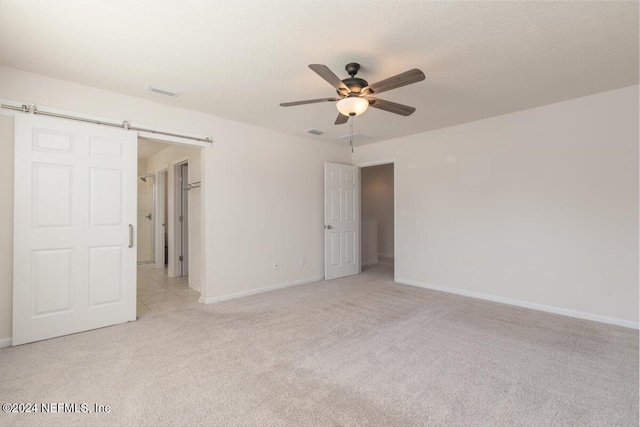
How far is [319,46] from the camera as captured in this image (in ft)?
7.86

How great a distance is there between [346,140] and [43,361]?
4792 millimetres

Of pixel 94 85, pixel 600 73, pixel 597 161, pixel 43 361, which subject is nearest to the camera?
pixel 43 361

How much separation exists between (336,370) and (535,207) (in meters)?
3.25

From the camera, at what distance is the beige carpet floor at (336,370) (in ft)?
5.98

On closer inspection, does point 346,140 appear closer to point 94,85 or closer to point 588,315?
point 94,85

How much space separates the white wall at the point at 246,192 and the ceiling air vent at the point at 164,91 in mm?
366

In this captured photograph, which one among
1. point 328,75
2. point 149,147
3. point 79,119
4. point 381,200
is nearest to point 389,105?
point 328,75

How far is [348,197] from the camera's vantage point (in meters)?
5.81

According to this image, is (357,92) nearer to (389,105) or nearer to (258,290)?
(389,105)

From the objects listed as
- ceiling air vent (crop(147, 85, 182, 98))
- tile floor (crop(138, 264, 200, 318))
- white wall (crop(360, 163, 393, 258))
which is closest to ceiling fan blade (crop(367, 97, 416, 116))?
ceiling air vent (crop(147, 85, 182, 98))

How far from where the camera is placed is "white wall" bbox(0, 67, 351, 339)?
11.3 ft

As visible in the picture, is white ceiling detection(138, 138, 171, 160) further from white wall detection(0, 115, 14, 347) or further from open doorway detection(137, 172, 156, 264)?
white wall detection(0, 115, 14, 347)

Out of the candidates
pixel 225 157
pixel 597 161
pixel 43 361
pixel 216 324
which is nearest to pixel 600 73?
pixel 597 161

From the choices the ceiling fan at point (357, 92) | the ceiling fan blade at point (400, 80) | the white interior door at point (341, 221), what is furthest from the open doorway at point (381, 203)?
the ceiling fan blade at point (400, 80)
